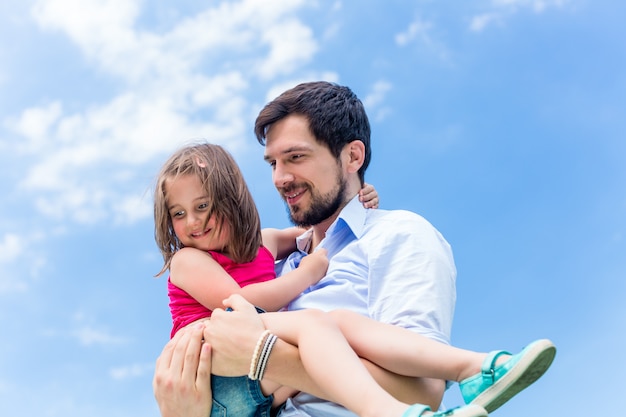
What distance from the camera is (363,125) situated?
496 cm

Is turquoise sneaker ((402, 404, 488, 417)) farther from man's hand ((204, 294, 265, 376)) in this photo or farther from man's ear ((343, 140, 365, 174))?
man's ear ((343, 140, 365, 174))

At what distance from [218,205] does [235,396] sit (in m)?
1.04

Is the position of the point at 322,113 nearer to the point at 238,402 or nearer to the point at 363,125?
the point at 363,125

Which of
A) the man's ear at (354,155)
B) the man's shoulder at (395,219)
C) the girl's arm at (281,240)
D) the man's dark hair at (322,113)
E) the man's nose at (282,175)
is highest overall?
the man's dark hair at (322,113)

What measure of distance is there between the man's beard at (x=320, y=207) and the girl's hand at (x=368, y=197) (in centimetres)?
12

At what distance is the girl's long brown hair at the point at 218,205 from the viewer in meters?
3.89

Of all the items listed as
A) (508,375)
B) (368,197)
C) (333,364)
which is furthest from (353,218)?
(508,375)

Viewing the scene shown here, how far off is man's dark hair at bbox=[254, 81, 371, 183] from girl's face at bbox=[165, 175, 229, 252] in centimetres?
100

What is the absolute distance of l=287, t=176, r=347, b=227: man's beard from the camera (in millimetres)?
4586

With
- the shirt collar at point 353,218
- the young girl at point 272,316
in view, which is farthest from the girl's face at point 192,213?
the shirt collar at point 353,218

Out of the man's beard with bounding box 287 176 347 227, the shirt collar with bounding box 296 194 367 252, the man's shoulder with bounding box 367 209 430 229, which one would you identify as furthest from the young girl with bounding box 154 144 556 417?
the man's shoulder with bounding box 367 209 430 229

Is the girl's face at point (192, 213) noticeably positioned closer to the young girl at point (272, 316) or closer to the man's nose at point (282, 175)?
the young girl at point (272, 316)

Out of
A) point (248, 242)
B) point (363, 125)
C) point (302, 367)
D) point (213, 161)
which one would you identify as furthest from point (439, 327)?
point (363, 125)

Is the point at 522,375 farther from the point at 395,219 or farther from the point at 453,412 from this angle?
the point at 395,219
